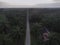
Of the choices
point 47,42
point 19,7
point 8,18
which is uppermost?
point 19,7

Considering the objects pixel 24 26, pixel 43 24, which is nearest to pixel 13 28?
pixel 24 26

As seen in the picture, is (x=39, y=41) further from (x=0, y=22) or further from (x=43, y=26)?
(x=0, y=22)

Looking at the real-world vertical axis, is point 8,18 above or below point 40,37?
above

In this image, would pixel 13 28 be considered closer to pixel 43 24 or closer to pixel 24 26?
pixel 24 26

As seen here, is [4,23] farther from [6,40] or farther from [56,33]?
[56,33]

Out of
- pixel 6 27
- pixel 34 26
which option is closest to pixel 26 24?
pixel 34 26

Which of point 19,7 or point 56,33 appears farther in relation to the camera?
point 56,33
